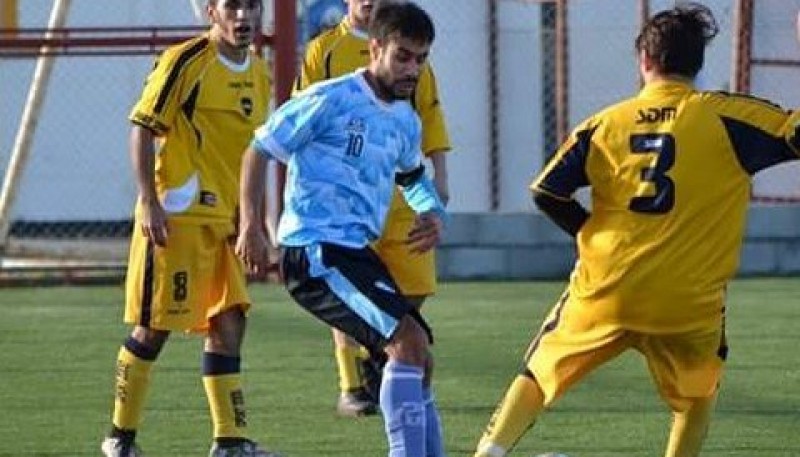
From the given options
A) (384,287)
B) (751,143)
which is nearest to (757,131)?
(751,143)

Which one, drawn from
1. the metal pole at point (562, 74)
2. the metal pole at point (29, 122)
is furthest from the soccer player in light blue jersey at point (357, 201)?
the metal pole at point (562, 74)

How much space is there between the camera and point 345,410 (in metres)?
9.73

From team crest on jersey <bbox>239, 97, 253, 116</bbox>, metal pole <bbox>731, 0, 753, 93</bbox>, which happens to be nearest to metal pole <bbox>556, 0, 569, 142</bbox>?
metal pole <bbox>731, 0, 753, 93</bbox>

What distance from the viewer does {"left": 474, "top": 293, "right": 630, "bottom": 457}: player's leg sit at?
744 cm

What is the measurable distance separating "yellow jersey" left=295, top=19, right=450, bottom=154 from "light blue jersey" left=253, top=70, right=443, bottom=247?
5.92ft

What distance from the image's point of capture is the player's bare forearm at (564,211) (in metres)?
7.47

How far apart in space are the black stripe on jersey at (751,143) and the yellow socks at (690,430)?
2.66 ft

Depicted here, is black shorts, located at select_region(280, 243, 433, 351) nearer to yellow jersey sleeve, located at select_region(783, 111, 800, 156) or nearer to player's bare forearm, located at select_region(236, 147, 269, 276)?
player's bare forearm, located at select_region(236, 147, 269, 276)

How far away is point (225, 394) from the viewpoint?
872 cm

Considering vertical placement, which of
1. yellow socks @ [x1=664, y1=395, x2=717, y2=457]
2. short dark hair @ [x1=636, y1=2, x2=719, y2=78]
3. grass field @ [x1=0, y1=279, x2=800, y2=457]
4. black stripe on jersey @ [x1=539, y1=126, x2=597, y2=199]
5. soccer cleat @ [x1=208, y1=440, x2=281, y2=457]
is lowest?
grass field @ [x1=0, y1=279, x2=800, y2=457]

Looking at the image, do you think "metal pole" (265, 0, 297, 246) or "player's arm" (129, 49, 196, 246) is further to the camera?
"metal pole" (265, 0, 297, 246)

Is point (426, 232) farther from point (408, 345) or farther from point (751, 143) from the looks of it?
point (751, 143)

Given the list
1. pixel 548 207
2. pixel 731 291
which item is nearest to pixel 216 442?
pixel 548 207

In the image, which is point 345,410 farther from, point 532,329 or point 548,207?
point 532,329
